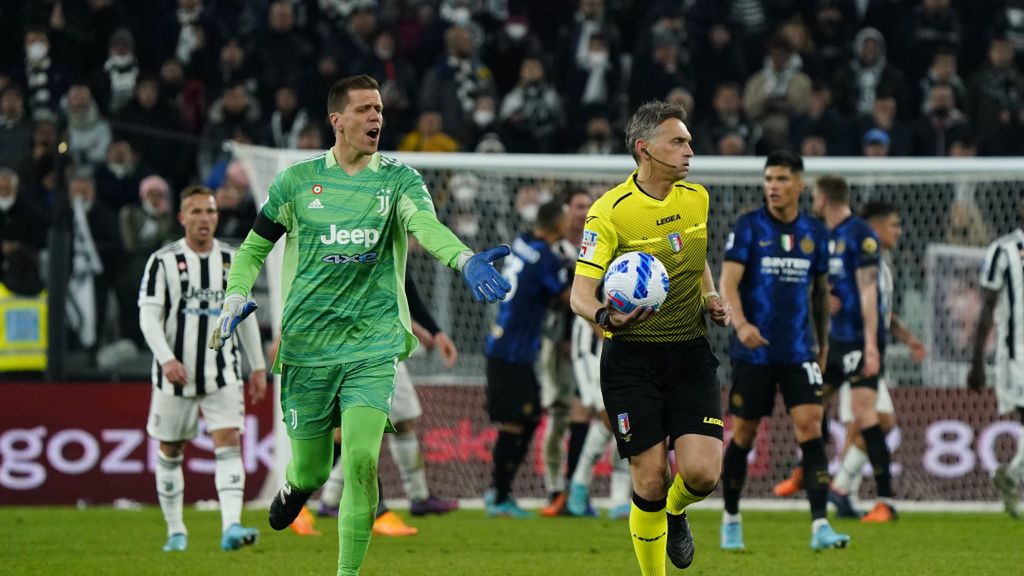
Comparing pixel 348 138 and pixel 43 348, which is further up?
pixel 348 138

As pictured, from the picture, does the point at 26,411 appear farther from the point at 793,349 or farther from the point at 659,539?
the point at 659,539

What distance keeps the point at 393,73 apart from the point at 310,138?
240cm

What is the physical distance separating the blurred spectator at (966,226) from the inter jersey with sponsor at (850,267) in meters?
2.69

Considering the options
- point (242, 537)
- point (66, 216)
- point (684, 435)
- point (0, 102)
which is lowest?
point (242, 537)

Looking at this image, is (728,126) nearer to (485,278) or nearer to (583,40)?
(583,40)

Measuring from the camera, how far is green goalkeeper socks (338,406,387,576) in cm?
709

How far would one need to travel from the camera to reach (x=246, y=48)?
19469 mm

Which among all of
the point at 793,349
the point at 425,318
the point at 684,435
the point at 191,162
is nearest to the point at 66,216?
the point at 191,162

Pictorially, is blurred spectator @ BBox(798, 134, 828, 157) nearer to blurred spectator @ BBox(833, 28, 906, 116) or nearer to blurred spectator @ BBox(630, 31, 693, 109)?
→ blurred spectator @ BBox(833, 28, 906, 116)

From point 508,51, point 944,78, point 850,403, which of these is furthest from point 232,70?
point 850,403

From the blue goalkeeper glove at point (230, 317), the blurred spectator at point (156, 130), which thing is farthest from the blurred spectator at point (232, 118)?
the blue goalkeeper glove at point (230, 317)

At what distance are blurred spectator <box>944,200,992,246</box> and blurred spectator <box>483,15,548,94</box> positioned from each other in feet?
21.2

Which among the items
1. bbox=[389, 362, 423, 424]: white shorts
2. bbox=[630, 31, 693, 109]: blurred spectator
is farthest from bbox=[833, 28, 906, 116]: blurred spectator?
bbox=[389, 362, 423, 424]: white shorts

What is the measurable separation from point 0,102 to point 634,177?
11779 mm
